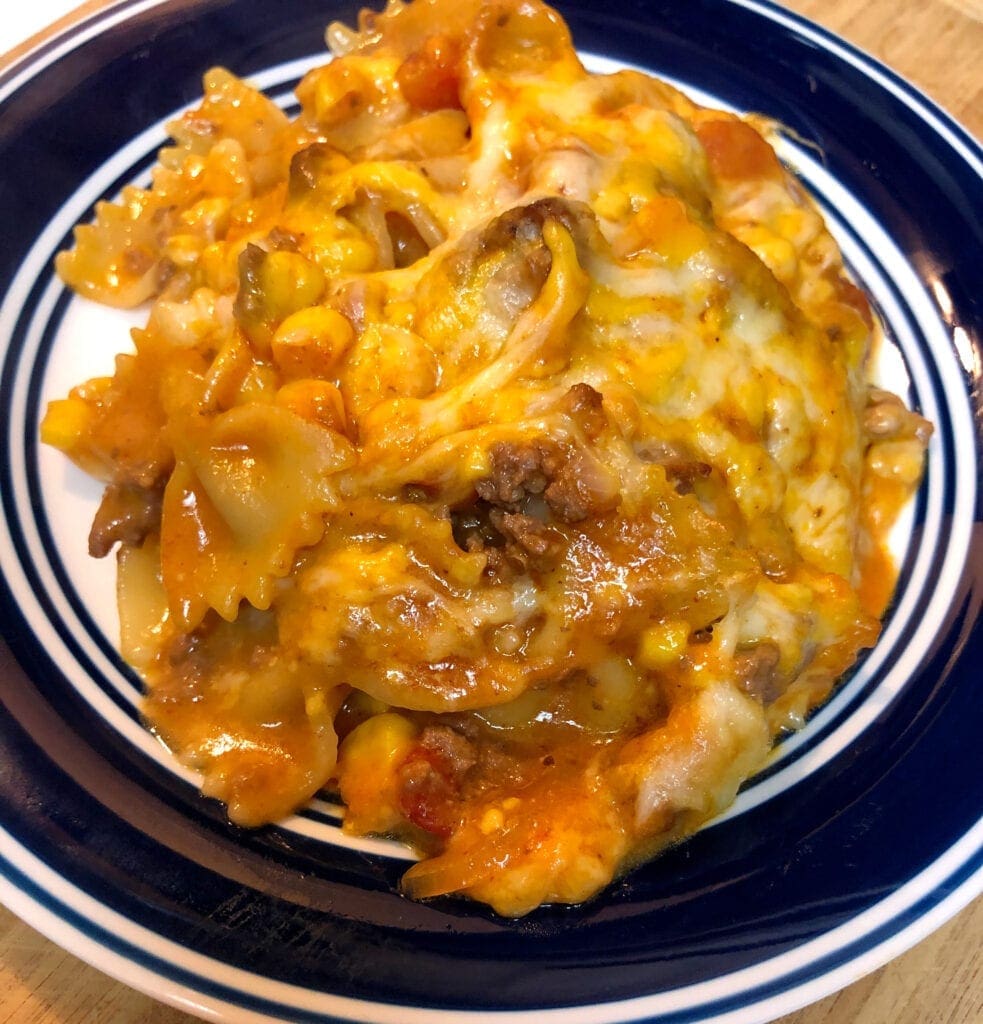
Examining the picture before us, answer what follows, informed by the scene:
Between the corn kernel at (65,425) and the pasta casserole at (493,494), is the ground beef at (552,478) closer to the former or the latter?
the pasta casserole at (493,494)

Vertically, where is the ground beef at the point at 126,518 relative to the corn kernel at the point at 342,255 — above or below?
below

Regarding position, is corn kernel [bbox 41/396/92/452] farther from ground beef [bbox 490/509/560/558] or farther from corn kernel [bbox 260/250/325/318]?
ground beef [bbox 490/509/560/558]

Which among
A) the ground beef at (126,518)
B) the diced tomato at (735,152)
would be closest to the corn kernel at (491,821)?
the ground beef at (126,518)

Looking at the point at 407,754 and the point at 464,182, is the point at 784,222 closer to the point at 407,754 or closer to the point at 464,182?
the point at 464,182

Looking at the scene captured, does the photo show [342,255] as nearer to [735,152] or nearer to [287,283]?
[287,283]

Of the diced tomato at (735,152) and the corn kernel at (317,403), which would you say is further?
the diced tomato at (735,152)

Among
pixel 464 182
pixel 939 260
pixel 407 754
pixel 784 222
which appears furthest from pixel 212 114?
pixel 939 260

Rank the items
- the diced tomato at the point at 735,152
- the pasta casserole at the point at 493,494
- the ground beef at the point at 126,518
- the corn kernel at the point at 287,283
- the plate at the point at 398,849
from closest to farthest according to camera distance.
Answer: the plate at the point at 398,849 < the pasta casserole at the point at 493,494 < the corn kernel at the point at 287,283 < the ground beef at the point at 126,518 < the diced tomato at the point at 735,152

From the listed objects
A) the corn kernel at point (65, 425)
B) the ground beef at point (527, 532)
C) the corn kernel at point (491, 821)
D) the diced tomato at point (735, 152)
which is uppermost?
the diced tomato at point (735, 152)
